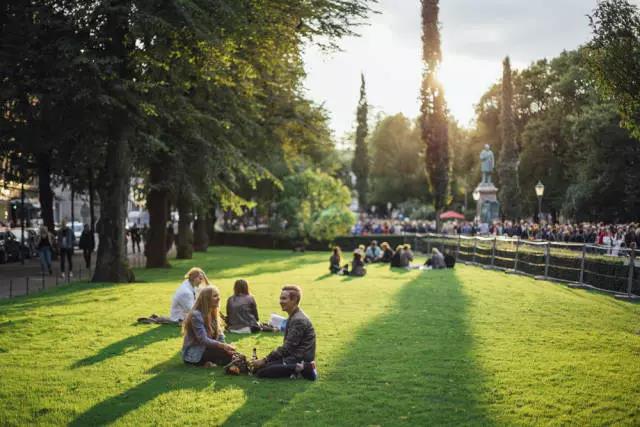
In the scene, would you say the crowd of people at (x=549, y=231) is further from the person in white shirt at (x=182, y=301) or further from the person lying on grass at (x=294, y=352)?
the person lying on grass at (x=294, y=352)

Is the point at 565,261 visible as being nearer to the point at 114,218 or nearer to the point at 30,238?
the point at 114,218

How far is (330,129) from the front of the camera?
40.6m

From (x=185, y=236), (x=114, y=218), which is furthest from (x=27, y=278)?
(x=185, y=236)

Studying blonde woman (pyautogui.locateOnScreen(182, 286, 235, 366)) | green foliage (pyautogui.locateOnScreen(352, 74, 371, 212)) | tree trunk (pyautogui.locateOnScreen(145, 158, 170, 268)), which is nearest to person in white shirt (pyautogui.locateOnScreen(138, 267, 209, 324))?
blonde woman (pyautogui.locateOnScreen(182, 286, 235, 366))

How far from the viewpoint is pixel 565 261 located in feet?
85.1

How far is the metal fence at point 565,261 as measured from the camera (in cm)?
2181

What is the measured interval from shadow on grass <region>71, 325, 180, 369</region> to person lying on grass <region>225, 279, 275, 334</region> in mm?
1035

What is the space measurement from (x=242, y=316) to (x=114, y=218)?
493 inches

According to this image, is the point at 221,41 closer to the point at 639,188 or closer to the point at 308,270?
the point at 308,270

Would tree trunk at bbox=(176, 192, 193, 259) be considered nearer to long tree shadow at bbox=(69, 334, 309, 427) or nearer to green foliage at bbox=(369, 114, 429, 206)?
long tree shadow at bbox=(69, 334, 309, 427)

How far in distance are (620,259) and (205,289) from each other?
49.5ft

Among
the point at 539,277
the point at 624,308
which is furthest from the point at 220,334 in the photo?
the point at 539,277

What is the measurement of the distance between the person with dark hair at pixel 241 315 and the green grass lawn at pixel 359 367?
367mm

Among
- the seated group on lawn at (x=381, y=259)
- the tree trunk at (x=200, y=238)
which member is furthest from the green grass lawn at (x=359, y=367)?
the tree trunk at (x=200, y=238)
